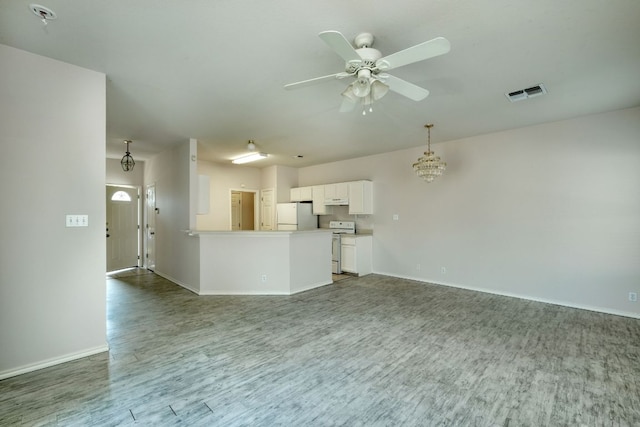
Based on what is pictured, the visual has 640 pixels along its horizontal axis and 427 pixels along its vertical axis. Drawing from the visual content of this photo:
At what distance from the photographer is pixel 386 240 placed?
6.39 m

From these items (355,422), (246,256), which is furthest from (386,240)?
(355,422)

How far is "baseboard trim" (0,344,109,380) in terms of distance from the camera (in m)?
2.40

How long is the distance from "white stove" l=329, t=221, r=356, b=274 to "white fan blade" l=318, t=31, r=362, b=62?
16.0 ft

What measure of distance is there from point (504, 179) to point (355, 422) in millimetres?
4516

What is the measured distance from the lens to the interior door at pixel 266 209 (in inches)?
317

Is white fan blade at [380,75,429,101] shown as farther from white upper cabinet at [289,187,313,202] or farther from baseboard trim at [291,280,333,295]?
white upper cabinet at [289,187,313,202]

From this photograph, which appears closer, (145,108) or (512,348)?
(512,348)

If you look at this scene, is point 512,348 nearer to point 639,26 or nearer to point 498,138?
point 639,26

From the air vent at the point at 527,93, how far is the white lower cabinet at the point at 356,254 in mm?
3789

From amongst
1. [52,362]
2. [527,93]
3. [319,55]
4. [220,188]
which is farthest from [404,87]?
[220,188]

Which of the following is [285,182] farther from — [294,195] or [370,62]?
[370,62]

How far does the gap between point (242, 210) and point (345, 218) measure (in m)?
3.75

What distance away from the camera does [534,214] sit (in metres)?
4.51

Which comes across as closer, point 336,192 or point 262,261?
point 262,261
